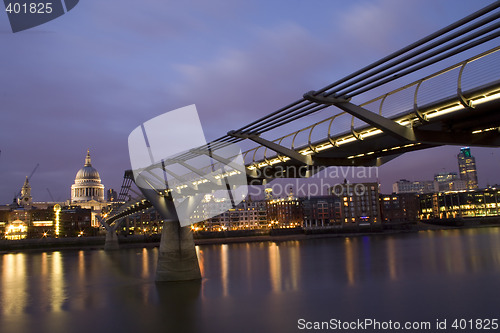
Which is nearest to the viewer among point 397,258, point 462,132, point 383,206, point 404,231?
point 462,132

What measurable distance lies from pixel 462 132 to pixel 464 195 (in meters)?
185

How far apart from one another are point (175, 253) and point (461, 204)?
17548 cm

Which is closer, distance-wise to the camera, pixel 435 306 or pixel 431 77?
pixel 431 77

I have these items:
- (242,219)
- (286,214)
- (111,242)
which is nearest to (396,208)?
(286,214)

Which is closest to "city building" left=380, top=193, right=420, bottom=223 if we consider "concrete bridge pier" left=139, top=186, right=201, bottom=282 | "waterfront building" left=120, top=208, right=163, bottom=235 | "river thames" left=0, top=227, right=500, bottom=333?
"waterfront building" left=120, top=208, right=163, bottom=235

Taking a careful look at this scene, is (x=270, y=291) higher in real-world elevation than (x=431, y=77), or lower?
lower

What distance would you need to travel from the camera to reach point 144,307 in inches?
1000

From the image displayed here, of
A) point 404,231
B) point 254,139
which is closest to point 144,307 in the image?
point 254,139

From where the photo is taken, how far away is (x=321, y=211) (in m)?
162

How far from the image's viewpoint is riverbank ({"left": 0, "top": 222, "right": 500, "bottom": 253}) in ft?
324

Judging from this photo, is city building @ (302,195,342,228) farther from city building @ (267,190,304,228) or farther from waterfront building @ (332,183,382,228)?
waterfront building @ (332,183,382,228)

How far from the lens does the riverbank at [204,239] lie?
98750 mm

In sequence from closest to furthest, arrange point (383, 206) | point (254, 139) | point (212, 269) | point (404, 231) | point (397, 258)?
point (254, 139), point (212, 269), point (397, 258), point (404, 231), point (383, 206)

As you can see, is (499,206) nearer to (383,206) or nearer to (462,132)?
(383,206)
